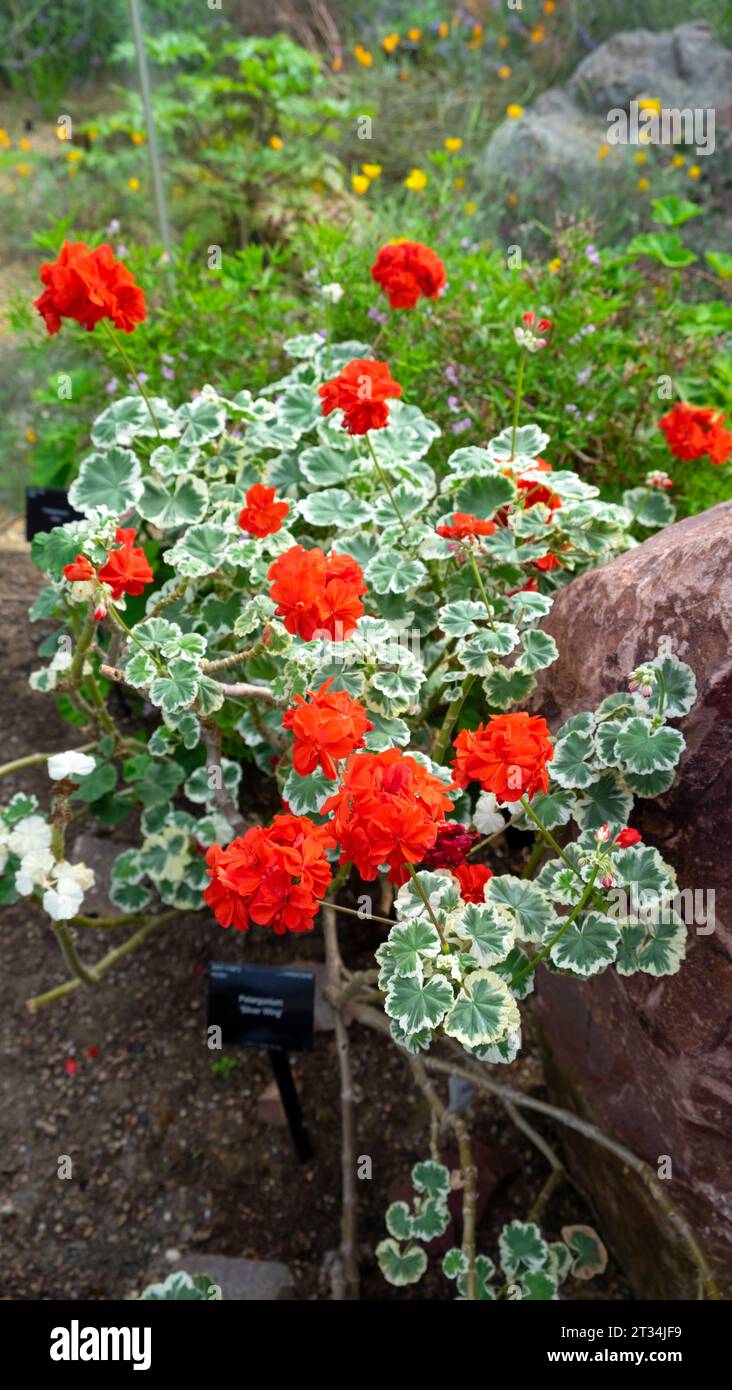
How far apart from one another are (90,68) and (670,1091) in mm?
7287

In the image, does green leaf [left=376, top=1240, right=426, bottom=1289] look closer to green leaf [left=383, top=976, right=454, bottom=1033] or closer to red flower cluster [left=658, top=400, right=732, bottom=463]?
green leaf [left=383, top=976, right=454, bottom=1033]

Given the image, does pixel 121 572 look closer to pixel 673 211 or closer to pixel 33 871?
pixel 33 871

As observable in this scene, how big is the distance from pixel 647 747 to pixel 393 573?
0.57 metres

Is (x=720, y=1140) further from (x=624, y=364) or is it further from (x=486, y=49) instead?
(x=486, y=49)

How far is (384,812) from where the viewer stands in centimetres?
114

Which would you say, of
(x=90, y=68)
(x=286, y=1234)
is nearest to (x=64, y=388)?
(x=286, y=1234)

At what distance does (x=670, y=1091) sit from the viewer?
4.99ft

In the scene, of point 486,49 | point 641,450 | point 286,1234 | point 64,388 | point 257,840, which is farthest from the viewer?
point 486,49

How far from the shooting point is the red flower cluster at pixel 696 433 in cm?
197

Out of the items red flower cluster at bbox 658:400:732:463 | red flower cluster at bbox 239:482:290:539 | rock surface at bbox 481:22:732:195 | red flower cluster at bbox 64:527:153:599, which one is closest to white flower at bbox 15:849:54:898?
red flower cluster at bbox 64:527:153:599

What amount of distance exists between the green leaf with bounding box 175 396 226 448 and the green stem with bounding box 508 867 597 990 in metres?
1.08

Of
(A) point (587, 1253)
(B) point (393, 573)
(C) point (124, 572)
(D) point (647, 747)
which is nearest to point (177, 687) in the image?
(C) point (124, 572)

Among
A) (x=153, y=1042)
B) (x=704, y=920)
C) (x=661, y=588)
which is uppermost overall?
(x=661, y=588)

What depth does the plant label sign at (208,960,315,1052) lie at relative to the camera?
1.76m
